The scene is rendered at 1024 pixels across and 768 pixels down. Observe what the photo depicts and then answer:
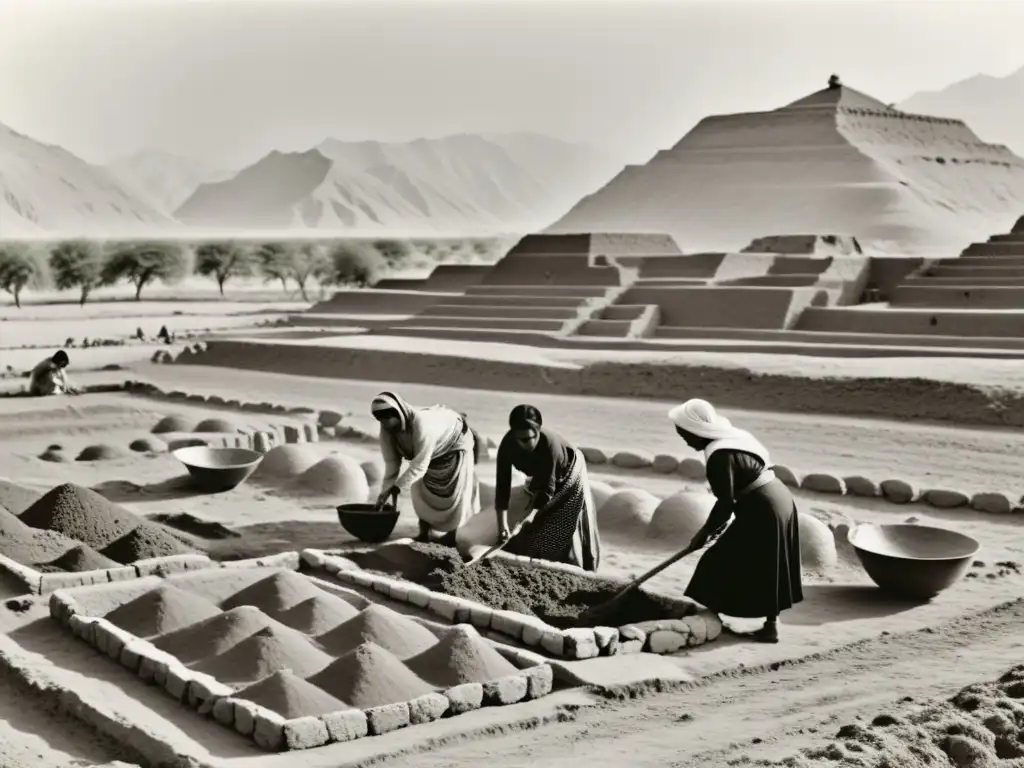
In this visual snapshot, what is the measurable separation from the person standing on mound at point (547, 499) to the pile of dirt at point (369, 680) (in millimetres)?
1766

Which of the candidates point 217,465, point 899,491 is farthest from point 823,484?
point 217,465

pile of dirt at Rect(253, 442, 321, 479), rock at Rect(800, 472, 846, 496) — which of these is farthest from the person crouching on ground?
rock at Rect(800, 472, 846, 496)

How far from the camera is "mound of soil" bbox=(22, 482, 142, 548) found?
23.3 ft

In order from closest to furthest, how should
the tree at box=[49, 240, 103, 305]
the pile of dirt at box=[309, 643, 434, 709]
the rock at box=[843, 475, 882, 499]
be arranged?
the pile of dirt at box=[309, 643, 434, 709] → the rock at box=[843, 475, 882, 499] → the tree at box=[49, 240, 103, 305]

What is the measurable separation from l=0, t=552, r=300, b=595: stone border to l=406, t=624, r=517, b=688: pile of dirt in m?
1.92

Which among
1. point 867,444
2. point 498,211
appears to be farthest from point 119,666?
point 498,211

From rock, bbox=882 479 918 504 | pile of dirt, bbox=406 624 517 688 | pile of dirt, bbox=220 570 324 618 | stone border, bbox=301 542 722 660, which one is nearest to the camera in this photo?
pile of dirt, bbox=406 624 517 688

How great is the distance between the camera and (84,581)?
6.15 meters

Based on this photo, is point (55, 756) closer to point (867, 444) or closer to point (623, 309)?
point (867, 444)

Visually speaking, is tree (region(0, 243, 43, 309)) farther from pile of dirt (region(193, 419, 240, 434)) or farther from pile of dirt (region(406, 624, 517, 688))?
pile of dirt (region(406, 624, 517, 688))

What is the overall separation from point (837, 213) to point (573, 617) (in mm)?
42190

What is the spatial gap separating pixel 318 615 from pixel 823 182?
4629cm

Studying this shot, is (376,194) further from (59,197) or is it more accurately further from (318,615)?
(318,615)

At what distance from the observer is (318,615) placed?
18.2 feet
